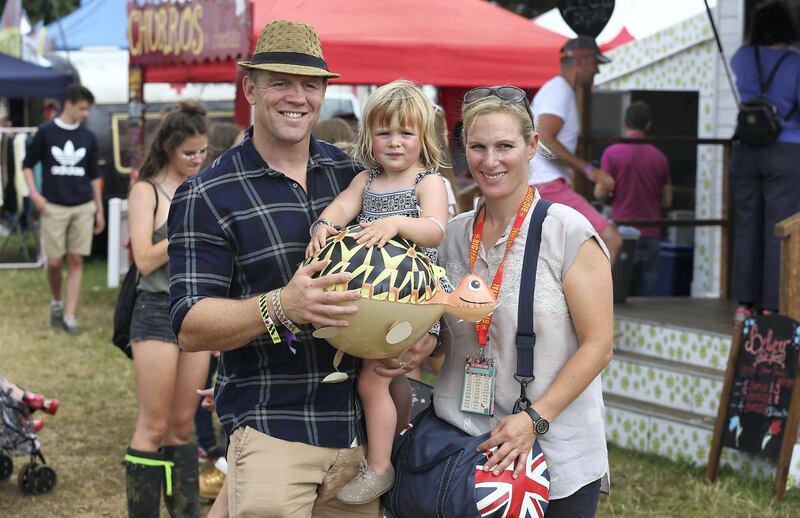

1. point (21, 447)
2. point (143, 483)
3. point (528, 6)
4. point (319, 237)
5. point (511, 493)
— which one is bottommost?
point (21, 447)

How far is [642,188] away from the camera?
364 inches

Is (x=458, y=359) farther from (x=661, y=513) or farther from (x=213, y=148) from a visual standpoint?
(x=213, y=148)

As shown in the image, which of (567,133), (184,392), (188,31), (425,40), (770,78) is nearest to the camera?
(184,392)

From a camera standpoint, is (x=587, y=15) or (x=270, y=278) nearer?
(x=270, y=278)

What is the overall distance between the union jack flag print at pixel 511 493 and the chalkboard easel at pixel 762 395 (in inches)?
133

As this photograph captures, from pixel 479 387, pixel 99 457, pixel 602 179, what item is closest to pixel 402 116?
pixel 479 387

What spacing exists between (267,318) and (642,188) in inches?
273

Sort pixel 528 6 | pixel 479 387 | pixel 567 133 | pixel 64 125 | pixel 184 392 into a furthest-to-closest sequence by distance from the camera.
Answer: pixel 528 6 < pixel 64 125 < pixel 567 133 < pixel 184 392 < pixel 479 387

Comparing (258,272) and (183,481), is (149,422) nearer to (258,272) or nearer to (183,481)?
(183,481)

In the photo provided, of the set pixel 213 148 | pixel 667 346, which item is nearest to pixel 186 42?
pixel 213 148

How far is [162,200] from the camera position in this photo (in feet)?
16.2

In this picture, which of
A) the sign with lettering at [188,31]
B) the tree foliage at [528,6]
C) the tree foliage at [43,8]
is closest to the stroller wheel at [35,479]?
the sign with lettering at [188,31]

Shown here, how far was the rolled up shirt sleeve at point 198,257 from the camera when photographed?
2955 mm

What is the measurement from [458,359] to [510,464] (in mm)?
347
